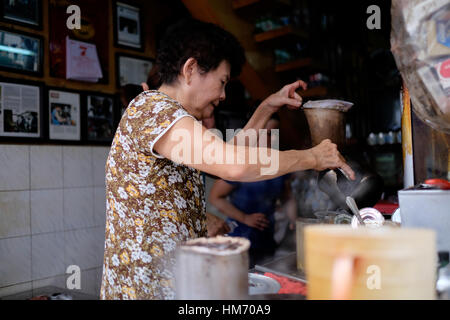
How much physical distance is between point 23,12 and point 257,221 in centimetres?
200

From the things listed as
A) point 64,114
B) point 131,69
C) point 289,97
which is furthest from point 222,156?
point 131,69

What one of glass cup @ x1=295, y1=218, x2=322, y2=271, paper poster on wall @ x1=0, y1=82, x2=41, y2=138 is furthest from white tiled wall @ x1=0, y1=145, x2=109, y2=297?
glass cup @ x1=295, y1=218, x2=322, y2=271

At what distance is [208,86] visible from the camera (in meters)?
1.38

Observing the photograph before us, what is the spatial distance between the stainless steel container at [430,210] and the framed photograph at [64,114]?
240 centimetres

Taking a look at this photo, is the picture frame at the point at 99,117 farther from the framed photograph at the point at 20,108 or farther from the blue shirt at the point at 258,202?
the blue shirt at the point at 258,202

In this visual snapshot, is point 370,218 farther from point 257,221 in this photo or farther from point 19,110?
point 19,110

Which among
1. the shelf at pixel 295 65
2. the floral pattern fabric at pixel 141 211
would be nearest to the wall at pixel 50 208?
the shelf at pixel 295 65

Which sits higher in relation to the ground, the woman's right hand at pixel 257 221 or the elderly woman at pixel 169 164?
the elderly woman at pixel 169 164

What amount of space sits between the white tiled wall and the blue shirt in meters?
1.08

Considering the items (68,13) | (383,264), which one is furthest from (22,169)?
(383,264)

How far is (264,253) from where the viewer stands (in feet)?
8.40

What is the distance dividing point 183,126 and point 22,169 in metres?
1.97

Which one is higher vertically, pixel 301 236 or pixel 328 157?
pixel 328 157

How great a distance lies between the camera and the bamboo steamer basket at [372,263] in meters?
0.57
